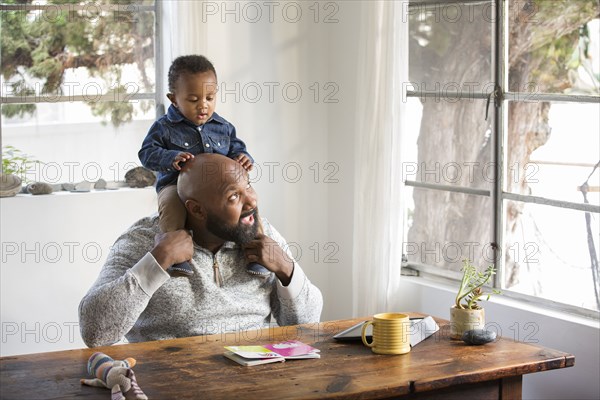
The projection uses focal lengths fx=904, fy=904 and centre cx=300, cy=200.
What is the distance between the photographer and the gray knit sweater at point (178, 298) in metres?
2.73

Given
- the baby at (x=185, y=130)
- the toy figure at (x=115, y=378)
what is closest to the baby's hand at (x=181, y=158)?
the baby at (x=185, y=130)

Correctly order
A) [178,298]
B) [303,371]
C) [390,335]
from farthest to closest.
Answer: [178,298] → [390,335] → [303,371]

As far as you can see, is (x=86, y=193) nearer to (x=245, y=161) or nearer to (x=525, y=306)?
(x=245, y=161)

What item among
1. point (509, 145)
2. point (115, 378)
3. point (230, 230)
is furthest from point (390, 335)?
point (509, 145)

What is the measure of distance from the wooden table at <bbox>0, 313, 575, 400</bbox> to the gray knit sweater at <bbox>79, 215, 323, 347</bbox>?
6.0 inches

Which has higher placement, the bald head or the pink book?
the bald head

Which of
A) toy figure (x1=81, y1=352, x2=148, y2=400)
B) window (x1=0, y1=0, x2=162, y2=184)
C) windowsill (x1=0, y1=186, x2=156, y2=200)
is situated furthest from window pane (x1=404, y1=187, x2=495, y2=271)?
toy figure (x1=81, y1=352, x2=148, y2=400)

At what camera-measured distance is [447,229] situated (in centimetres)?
421

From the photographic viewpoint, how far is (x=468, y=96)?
400cm

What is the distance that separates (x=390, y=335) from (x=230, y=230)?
68 cm

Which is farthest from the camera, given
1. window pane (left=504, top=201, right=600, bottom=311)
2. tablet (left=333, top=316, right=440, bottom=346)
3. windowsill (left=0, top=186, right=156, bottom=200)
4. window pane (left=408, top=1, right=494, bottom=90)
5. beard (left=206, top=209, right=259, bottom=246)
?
windowsill (left=0, top=186, right=156, bottom=200)

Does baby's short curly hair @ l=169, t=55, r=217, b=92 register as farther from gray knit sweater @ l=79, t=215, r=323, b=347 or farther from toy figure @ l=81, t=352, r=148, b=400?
toy figure @ l=81, t=352, r=148, b=400

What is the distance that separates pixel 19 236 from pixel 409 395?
7.40 ft

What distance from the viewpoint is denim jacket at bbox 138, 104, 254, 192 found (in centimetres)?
326
